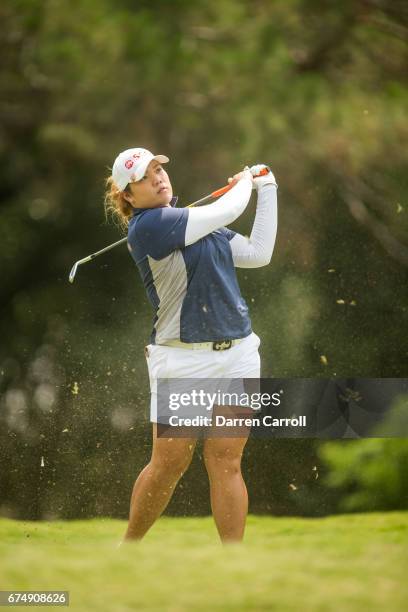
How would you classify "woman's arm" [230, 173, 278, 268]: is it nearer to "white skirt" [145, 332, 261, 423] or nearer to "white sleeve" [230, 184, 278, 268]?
"white sleeve" [230, 184, 278, 268]

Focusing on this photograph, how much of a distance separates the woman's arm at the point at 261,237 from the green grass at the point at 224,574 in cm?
77

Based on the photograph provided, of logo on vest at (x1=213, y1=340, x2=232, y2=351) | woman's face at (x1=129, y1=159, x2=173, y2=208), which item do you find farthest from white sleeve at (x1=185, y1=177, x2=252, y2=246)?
logo on vest at (x1=213, y1=340, x2=232, y2=351)

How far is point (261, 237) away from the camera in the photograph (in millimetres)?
2547

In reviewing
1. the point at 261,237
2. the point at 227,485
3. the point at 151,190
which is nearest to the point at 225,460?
the point at 227,485

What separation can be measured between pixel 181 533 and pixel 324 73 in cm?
264

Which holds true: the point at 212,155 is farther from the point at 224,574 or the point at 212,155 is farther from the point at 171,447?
the point at 224,574

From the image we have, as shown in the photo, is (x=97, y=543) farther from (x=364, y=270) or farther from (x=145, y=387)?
(x=364, y=270)

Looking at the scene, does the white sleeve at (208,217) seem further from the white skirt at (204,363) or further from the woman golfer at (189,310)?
the white skirt at (204,363)

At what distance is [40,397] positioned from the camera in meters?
4.11

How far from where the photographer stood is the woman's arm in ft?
8.31

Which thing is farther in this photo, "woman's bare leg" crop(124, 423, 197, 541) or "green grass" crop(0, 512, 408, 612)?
"woman's bare leg" crop(124, 423, 197, 541)

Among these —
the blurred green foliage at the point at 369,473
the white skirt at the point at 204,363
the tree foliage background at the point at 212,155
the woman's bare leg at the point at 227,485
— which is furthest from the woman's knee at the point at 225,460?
the tree foliage background at the point at 212,155

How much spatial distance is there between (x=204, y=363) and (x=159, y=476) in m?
0.33

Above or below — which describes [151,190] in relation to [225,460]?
above
